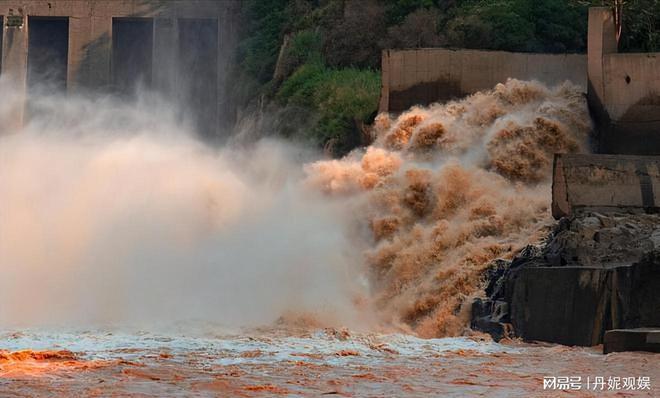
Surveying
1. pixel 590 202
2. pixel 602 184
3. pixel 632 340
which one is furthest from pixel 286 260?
pixel 632 340

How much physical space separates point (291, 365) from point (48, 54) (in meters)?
36.9

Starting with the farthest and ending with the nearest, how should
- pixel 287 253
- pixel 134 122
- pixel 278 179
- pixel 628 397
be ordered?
pixel 134 122 → pixel 278 179 → pixel 287 253 → pixel 628 397

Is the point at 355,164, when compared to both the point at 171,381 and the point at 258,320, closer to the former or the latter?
the point at 258,320

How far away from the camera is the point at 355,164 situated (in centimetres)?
2370

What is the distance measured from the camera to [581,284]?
1534 centimetres

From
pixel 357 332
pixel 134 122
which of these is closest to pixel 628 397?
pixel 357 332

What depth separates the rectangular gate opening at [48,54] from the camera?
46719 mm

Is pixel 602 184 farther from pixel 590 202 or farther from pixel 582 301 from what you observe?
pixel 582 301

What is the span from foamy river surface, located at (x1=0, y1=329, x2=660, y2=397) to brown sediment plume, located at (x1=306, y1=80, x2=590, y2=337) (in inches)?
82.1

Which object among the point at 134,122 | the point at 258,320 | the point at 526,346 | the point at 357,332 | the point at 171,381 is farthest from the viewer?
the point at 134,122

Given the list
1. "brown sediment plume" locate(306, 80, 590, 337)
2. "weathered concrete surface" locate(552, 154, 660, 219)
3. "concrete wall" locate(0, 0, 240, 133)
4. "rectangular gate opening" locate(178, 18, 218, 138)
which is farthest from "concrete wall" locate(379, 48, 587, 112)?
"rectangular gate opening" locate(178, 18, 218, 138)

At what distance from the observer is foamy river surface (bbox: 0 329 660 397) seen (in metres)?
11.0

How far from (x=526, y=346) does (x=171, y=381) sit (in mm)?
5749

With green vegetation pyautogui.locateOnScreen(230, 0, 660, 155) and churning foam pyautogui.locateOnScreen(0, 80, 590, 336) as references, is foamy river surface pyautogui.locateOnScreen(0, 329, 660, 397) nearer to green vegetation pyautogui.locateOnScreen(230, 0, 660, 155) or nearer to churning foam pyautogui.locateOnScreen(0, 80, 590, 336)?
churning foam pyautogui.locateOnScreen(0, 80, 590, 336)
